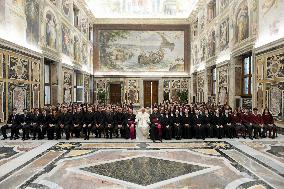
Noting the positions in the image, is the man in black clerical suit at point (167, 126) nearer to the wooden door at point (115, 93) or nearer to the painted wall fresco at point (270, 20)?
the painted wall fresco at point (270, 20)

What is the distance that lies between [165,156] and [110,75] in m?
22.9

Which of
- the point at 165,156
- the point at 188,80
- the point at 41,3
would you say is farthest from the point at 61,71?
the point at 188,80

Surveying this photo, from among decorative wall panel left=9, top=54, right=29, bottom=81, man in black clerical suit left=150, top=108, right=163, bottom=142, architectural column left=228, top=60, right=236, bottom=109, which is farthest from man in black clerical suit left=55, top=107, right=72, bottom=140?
architectural column left=228, top=60, right=236, bottom=109

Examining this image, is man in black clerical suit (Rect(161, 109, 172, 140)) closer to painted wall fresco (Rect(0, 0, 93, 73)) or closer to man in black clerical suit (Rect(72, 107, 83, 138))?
man in black clerical suit (Rect(72, 107, 83, 138))

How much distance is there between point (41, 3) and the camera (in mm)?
15156

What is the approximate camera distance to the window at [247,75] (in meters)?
15.6

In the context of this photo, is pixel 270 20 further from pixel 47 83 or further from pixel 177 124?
pixel 47 83

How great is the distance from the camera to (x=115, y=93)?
31.5 m

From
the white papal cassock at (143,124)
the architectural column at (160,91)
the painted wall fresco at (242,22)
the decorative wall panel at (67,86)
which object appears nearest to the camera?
the white papal cassock at (143,124)

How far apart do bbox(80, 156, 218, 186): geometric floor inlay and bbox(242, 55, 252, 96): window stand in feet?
30.7

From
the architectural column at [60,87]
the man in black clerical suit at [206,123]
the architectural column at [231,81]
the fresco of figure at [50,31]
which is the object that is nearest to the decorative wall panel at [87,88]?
the architectural column at [60,87]

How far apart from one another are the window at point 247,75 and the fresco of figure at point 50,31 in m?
11.4

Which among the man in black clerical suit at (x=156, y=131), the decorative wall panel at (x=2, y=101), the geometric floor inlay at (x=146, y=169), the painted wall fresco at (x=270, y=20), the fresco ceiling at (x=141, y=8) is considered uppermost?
the fresco ceiling at (x=141, y=8)

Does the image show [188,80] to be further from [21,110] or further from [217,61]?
[21,110]
